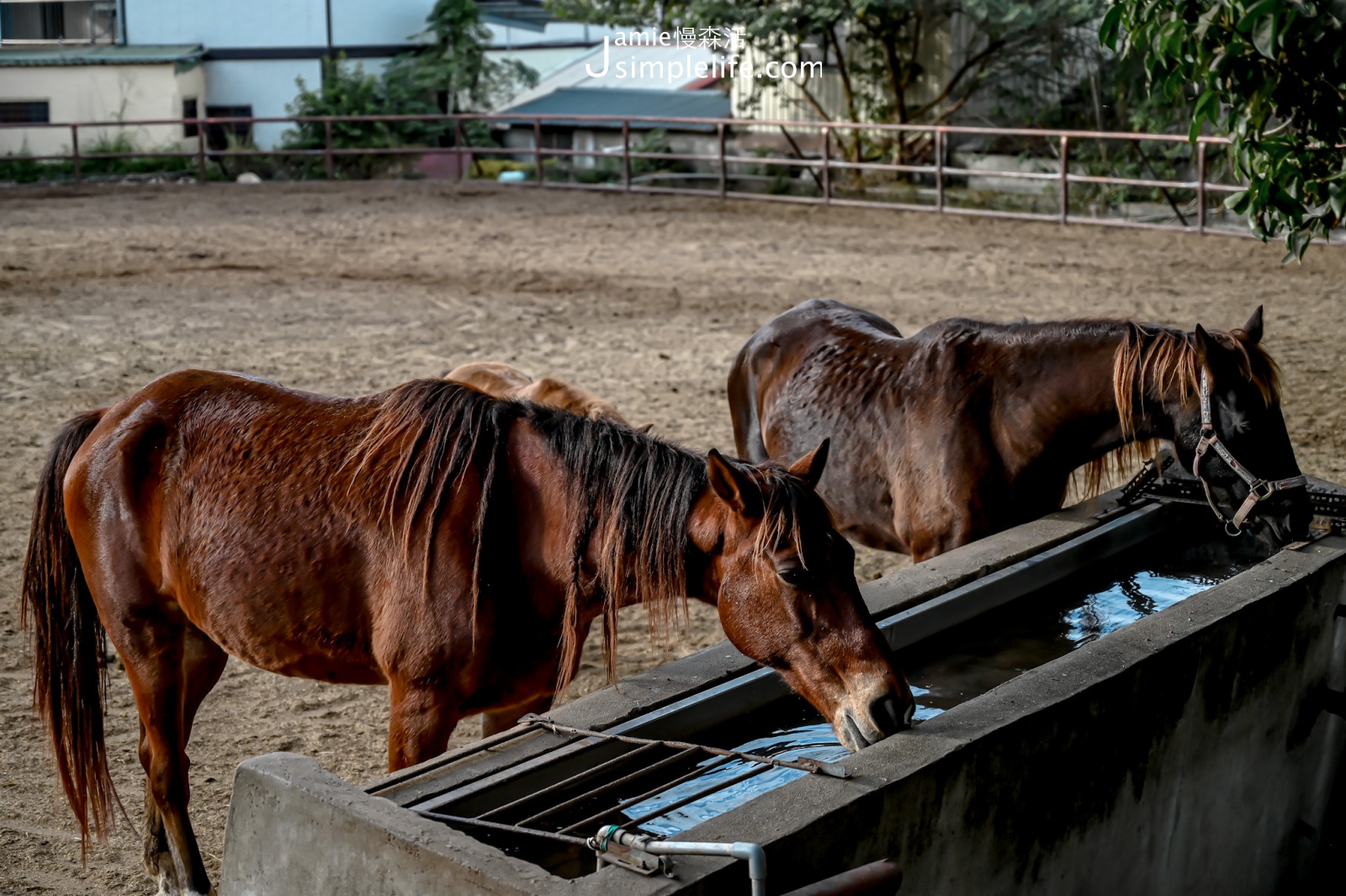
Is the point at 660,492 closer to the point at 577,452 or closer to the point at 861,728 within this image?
the point at 577,452

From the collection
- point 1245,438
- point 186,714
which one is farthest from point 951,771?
point 186,714

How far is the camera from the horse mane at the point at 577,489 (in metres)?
2.80

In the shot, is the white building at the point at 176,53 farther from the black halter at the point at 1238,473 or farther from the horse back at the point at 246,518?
the black halter at the point at 1238,473

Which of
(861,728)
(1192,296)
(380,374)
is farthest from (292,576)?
(1192,296)

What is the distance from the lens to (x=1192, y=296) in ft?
36.6

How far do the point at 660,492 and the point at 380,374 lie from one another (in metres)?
6.57

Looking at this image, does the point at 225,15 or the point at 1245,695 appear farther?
the point at 225,15

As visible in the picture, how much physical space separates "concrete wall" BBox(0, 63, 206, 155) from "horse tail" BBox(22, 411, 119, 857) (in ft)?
68.6

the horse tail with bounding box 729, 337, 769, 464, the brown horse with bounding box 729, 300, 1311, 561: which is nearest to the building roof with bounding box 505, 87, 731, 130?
the horse tail with bounding box 729, 337, 769, 464

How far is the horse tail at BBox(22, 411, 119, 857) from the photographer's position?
139 inches

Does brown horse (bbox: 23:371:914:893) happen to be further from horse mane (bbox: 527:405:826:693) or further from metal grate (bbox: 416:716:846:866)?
metal grate (bbox: 416:716:846:866)

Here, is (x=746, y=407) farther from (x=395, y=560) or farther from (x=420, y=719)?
(x=420, y=719)

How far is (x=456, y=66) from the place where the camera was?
24281 mm

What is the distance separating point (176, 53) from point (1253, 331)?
2347cm
